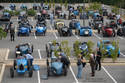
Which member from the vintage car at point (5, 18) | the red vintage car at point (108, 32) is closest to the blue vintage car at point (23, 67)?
the red vintage car at point (108, 32)

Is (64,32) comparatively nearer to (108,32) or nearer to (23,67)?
(108,32)

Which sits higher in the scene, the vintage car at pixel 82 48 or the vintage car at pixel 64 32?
the vintage car at pixel 82 48

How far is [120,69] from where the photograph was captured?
24.4 m

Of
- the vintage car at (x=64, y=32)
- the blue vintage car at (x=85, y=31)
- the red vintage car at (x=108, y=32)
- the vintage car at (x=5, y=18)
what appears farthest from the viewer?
the vintage car at (x=5, y=18)

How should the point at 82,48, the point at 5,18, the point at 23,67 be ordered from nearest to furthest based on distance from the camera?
the point at 23,67 → the point at 82,48 → the point at 5,18

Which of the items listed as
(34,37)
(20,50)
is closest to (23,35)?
(34,37)

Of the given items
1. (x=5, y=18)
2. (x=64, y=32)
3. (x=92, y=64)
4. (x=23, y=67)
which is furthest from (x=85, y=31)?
(x=23, y=67)

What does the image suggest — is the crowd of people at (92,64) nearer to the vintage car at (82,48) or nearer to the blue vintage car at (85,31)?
the vintage car at (82,48)

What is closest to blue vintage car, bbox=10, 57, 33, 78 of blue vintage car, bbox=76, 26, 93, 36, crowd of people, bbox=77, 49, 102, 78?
crowd of people, bbox=77, 49, 102, 78

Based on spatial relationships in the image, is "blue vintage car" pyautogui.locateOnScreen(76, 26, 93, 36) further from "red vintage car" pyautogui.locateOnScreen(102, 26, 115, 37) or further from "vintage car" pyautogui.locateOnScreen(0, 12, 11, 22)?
"vintage car" pyautogui.locateOnScreen(0, 12, 11, 22)

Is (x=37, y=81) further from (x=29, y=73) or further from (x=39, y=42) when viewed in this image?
(x=39, y=42)

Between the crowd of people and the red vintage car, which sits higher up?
the crowd of people

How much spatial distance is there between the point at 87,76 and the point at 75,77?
0.73 metres

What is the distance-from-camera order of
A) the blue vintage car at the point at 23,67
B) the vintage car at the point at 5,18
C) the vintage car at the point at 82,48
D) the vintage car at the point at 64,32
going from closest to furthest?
the blue vintage car at the point at 23,67 < the vintage car at the point at 82,48 < the vintage car at the point at 64,32 < the vintage car at the point at 5,18
